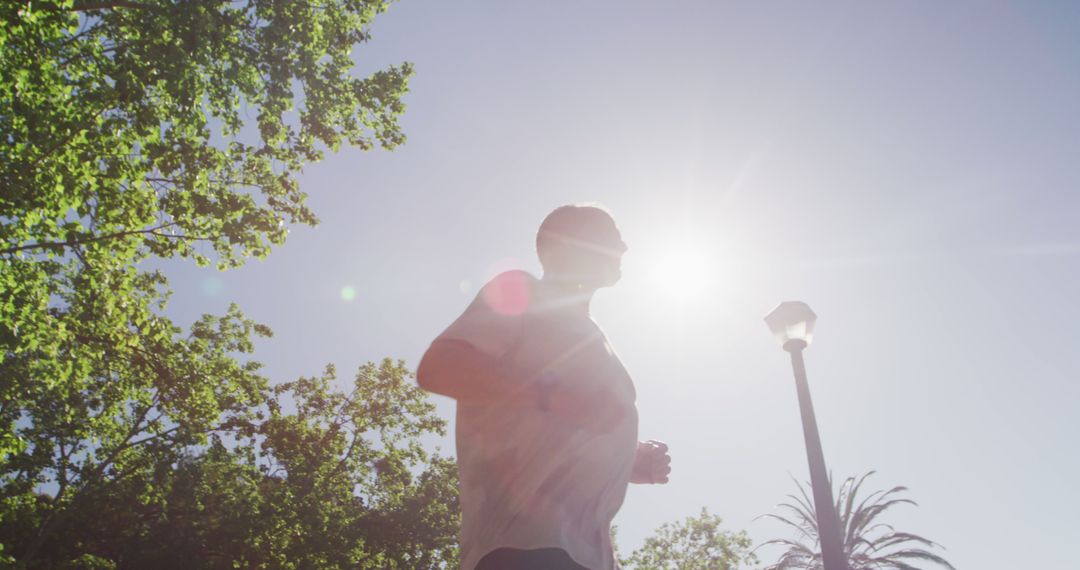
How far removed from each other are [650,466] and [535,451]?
0.75m

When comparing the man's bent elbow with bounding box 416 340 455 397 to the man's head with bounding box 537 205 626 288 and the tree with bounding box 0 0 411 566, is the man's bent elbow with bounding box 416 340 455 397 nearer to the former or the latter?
the man's head with bounding box 537 205 626 288

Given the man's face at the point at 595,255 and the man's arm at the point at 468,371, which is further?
the man's face at the point at 595,255

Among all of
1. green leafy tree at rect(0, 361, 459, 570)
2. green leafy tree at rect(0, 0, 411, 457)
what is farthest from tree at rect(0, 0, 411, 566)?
green leafy tree at rect(0, 361, 459, 570)

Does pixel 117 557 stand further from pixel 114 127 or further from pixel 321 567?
pixel 114 127

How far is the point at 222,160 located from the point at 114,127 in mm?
1622

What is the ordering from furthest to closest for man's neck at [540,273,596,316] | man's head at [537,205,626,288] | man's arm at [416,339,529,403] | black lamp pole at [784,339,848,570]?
black lamp pole at [784,339,848,570] < man's head at [537,205,626,288] < man's neck at [540,273,596,316] < man's arm at [416,339,529,403]

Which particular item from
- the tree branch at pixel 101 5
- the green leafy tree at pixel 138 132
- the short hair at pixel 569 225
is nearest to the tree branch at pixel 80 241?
the green leafy tree at pixel 138 132

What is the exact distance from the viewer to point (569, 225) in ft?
7.19

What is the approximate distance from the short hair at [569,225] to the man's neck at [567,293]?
4.4 inches

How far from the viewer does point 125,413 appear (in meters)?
20.9

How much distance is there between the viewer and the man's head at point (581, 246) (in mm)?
2160

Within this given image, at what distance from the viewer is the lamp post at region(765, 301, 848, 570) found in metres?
7.34

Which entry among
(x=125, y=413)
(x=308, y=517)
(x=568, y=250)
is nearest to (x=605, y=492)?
(x=568, y=250)

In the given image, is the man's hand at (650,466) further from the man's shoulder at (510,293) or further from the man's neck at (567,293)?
the man's shoulder at (510,293)
